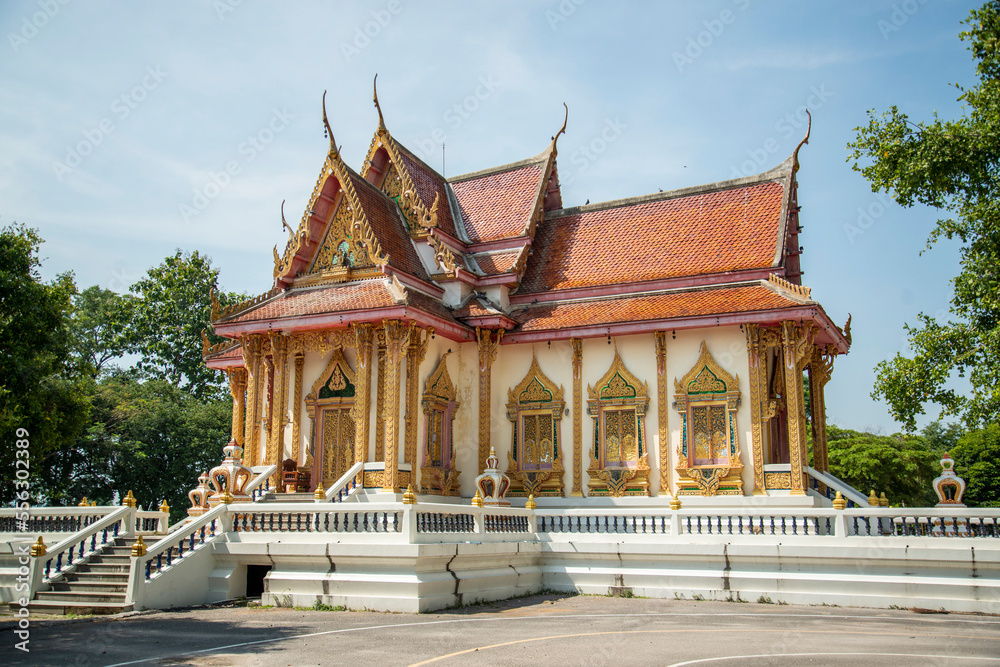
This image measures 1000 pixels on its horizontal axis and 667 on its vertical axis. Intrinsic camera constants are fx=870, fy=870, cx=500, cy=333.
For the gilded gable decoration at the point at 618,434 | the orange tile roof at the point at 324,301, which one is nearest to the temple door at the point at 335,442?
the orange tile roof at the point at 324,301

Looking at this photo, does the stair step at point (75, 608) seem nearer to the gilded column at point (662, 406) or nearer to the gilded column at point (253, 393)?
the gilded column at point (253, 393)

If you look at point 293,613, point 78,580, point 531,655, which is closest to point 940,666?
point 531,655

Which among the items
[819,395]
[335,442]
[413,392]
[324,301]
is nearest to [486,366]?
[413,392]

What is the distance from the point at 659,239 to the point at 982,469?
31351 millimetres

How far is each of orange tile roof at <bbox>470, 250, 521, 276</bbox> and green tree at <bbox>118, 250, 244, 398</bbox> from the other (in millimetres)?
18693

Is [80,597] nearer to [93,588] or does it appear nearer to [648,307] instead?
[93,588]

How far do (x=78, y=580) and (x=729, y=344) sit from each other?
10.8 m

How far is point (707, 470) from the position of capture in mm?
14938

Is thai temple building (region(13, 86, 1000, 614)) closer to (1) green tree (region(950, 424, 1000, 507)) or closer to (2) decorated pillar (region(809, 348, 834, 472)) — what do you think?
(2) decorated pillar (region(809, 348, 834, 472))

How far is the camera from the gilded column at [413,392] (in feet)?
49.2

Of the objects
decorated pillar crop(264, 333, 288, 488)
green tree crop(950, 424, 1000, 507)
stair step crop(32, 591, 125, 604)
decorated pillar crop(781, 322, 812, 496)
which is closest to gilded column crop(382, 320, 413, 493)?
decorated pillar crop(264, 333, 288, 488)

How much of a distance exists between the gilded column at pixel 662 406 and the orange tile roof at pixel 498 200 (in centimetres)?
428

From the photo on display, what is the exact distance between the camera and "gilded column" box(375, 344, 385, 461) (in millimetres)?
14805

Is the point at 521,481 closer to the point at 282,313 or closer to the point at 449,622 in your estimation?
the point at 282,313
